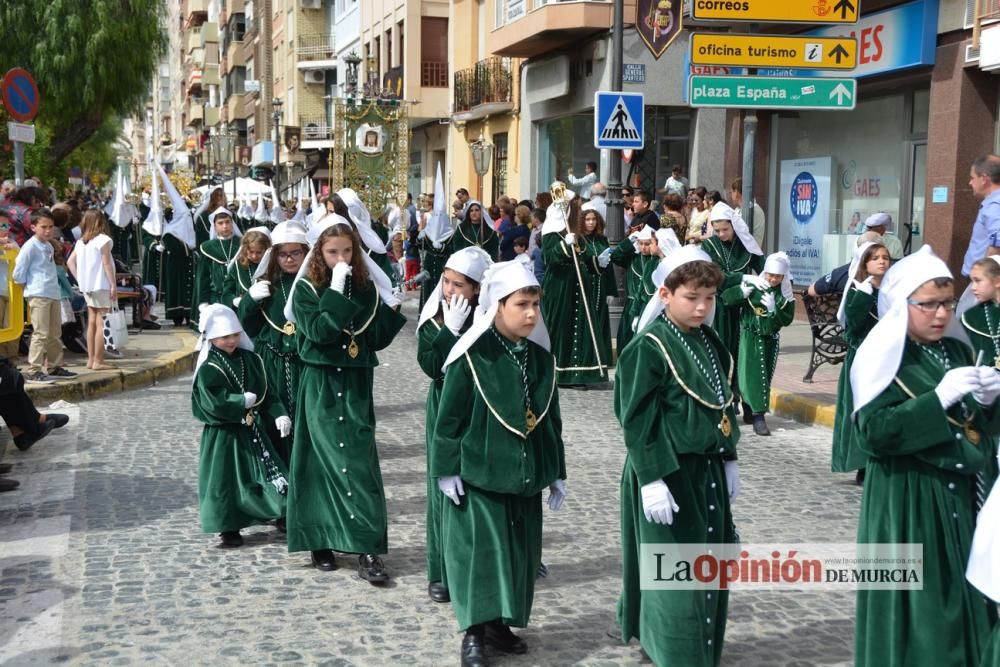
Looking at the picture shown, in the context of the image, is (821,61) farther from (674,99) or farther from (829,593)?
(674,99)

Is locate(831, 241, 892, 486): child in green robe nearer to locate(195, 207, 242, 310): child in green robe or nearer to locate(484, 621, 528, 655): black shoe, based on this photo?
locate(484, 621, 528, 655): black shoe

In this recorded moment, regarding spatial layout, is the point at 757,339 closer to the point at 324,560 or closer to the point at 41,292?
the point at 324,560

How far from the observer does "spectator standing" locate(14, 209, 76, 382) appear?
11.0m

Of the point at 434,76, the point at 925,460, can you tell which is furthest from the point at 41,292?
the point at 434,76

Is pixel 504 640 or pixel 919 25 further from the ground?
pixel 919 25

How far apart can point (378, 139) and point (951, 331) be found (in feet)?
74.2

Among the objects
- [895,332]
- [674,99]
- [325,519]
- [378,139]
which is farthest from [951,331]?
[378,139]

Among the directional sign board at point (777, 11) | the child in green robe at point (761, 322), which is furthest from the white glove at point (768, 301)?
the directional sign board at point (777, 11)

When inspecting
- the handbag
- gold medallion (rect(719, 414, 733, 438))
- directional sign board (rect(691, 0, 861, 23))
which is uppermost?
directional sign board (rect(691, 0, 861, 23))

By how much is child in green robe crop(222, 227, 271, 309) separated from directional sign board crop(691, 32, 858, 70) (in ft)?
18.6

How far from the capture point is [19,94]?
41.0ft

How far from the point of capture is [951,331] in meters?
4.02

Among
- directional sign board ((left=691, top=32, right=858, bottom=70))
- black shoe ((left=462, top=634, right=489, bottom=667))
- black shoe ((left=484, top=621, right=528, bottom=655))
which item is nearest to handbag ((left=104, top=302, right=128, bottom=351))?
directional sign board ((left=691, top=32, right=858, bottom=70))

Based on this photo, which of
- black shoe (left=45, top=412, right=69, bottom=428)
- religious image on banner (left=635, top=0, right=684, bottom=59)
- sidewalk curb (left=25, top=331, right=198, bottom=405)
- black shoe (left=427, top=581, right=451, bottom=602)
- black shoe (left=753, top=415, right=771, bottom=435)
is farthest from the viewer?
religious image on banner (left=635, top=0, right=684, bottom=59)
